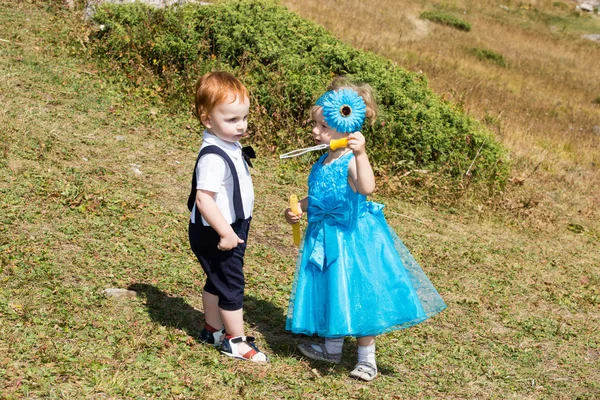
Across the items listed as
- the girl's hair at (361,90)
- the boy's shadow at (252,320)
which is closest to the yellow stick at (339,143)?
the girl's hair at (361,90)

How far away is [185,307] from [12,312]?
112cm

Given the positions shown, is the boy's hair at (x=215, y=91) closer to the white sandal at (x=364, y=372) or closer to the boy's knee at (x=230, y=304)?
the boy's knee at (x=230, y=304)

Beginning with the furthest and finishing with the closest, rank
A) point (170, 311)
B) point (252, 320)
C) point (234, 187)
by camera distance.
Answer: point (252, 320)
point (170, 311)
point (234, 187)

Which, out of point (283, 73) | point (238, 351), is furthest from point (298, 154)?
point (283, 73)

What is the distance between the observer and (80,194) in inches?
234

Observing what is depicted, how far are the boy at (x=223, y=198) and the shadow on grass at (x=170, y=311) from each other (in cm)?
46

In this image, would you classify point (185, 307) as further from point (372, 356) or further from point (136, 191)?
point (136, 191)

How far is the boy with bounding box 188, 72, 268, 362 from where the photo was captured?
381 centimetres

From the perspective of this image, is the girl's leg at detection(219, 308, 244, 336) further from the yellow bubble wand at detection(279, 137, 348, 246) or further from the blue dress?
the yellow bubble wand at detection(279, 137, 348, 246)

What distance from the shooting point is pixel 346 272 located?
4.20 m

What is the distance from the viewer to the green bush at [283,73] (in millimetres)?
8586

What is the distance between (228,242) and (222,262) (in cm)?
22

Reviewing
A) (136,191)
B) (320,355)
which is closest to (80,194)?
(136,191)

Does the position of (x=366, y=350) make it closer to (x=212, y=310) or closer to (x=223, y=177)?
(x=212, y=310)
